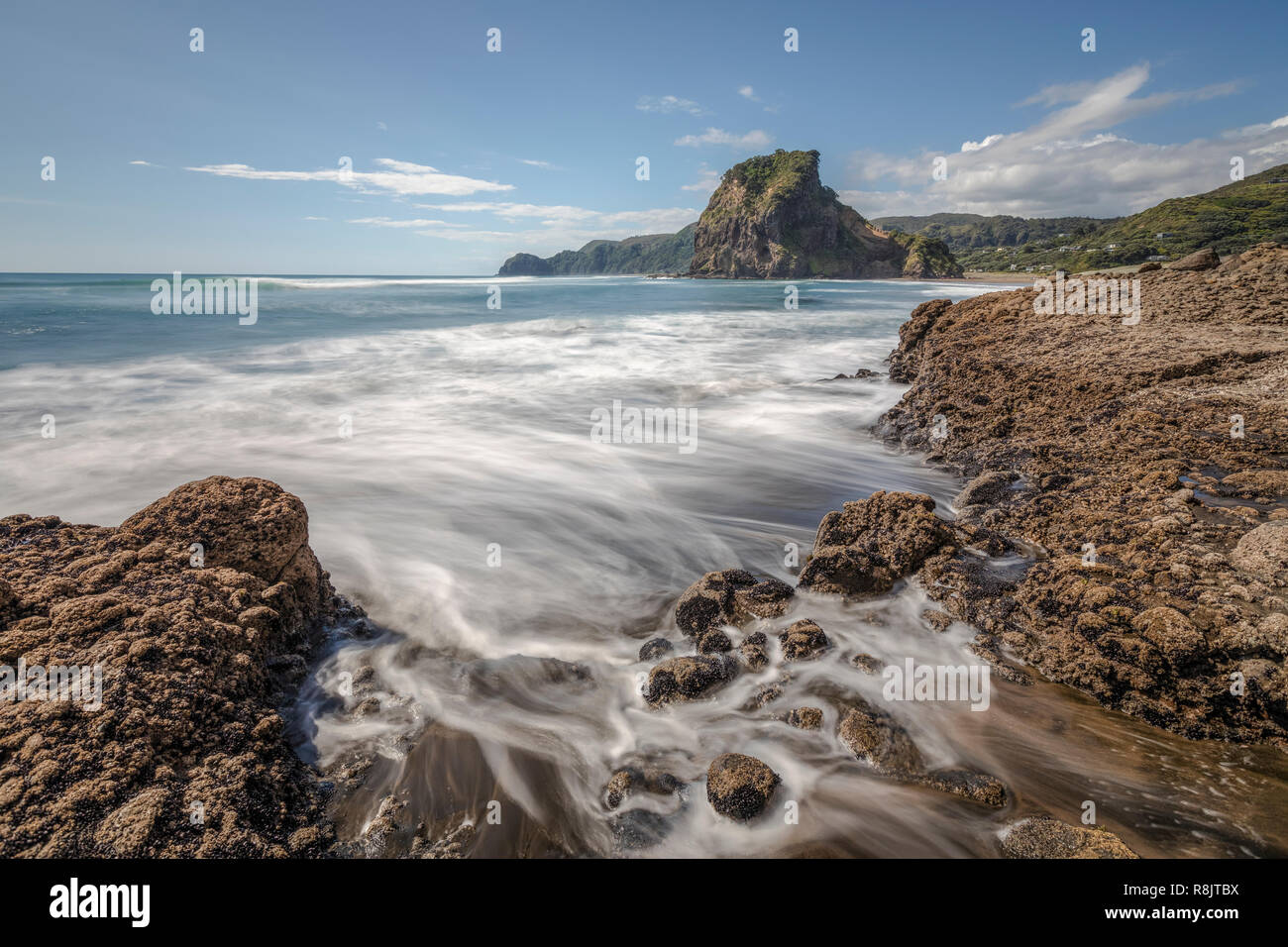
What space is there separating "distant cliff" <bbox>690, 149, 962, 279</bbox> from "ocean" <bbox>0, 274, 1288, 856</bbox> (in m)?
133

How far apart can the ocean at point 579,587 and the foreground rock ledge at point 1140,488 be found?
0.39 meters

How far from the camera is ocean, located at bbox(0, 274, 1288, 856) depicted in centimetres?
338

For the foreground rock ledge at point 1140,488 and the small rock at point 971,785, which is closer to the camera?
the small rock at point 971,785

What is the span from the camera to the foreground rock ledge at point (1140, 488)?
388cm

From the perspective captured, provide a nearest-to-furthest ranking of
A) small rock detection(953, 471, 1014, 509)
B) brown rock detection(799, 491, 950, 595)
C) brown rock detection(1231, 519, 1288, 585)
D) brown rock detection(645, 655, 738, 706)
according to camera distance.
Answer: brown rock detection(1231, 519, 1288, 585) → brown rock detection(645, 655, 738, 706) → brown rock detection(799, 491, 950, 595) → small rock detection(953, 471, 1014, 509)

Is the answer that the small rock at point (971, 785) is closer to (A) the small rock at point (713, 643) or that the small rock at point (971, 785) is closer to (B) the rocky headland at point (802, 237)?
(A) the small rock at point (713, 643)

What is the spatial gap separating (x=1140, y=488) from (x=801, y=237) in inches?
5925

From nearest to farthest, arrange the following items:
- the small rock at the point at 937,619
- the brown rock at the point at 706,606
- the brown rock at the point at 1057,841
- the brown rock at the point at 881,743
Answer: the brown rock at the point at 1057,841 < the brown rock at the point at 881,743 < the small rock at the point at 937,619 < the brown rock at the point at 706,606

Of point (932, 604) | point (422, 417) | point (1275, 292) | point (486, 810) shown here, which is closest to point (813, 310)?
point (1275, 292)

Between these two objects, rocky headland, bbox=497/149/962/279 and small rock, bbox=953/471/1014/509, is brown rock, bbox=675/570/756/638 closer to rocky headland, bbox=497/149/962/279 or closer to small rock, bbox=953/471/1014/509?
small rock, bbox=953/471/1014/509

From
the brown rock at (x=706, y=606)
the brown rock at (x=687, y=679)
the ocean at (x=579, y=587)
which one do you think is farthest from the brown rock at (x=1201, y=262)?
the brown rock at (x=687, y=679)

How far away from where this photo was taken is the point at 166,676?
3.19 m

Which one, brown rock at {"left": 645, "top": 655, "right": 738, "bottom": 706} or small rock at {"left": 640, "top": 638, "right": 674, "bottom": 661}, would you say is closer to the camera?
brown rock at {"left": 645, "top": 655, "right": 738, "bottom": 706}

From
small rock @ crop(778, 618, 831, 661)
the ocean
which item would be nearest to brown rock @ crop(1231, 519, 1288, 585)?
the ocean
